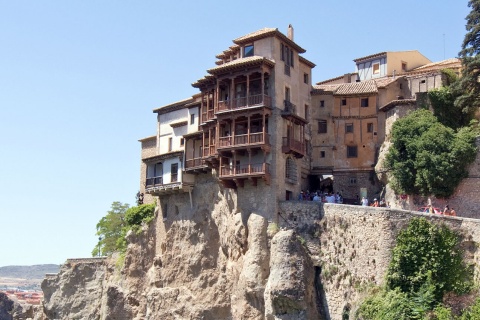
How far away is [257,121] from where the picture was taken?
1924 inches

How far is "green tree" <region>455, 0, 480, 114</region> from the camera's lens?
1956 inches

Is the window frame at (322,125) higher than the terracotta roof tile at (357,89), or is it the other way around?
the terracotta roof tile at (357,89)

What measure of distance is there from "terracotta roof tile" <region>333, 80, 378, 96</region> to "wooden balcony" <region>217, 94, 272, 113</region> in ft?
28.5

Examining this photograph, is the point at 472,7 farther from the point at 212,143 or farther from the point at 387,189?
the point at 212,143

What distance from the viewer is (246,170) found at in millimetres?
47750

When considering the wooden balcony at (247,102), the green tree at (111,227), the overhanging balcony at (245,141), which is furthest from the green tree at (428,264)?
the green tree at (111,227)

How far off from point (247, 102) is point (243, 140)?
2410 millimetres

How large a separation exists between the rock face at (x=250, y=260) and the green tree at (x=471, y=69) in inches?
488

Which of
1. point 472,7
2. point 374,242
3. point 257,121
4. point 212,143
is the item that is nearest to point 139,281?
point 212,143

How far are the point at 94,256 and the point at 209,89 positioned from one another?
25.4 m

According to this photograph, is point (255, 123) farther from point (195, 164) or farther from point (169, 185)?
point (169, 185)

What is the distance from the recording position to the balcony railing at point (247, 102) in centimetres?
4791

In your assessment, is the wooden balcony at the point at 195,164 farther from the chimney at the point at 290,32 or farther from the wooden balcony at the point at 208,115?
the chimney at the point at 290,32

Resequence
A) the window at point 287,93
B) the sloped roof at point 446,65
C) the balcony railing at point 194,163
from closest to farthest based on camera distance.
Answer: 1. the window at point 287,93
2. the balcony railing at point 194,163
3. the sloped roof at point 446,65
